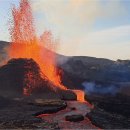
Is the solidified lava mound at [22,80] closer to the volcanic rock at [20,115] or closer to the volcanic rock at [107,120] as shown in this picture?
the volcanic rock at [20,115]

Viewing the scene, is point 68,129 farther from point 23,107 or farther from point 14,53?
point 14,53

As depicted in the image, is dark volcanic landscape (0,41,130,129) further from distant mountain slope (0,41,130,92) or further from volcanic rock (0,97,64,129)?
distant mountain slope (0,41,130,92)

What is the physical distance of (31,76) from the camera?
133ft

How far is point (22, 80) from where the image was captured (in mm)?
40156

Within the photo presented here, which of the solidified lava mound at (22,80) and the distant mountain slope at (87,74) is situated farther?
the distant mountain slope at (87,74)

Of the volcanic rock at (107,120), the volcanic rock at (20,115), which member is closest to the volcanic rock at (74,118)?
the volcanic rock at (107,120)

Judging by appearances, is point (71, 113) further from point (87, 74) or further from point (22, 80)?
point (87, 74)

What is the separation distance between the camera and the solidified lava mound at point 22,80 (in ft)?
129

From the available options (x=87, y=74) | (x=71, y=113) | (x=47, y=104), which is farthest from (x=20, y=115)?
(x=87, y=74)

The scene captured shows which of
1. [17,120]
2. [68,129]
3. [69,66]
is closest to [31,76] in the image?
[17,120]

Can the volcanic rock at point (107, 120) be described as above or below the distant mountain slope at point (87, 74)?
below

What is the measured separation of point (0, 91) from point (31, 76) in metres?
4.15

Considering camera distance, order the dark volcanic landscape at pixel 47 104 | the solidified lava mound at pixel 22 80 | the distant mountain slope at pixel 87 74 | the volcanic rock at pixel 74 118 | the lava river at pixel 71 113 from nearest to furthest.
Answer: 1. the lava river at pixel 71 113
2. the dark volcanic landscape at pixel 47 104
3. the volcanic rock at pixel 74 118
4. the solidified lava mound at pixel 22 80
5. the distant mountain slope at pixel 87 74

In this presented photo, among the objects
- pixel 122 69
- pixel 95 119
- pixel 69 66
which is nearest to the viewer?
pixel 95 119
